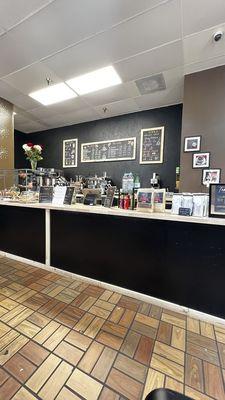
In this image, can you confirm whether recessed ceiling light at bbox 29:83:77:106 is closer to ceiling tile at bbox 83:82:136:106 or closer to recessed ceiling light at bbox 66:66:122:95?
recessed ceiling light at bbox 66:66:122:95

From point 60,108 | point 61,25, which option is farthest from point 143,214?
point 60,108

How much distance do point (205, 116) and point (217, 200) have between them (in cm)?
190

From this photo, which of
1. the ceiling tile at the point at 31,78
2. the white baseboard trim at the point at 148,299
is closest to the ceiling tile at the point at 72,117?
the ceiling tile at the point at 31,78

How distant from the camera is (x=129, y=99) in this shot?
3.68 meters

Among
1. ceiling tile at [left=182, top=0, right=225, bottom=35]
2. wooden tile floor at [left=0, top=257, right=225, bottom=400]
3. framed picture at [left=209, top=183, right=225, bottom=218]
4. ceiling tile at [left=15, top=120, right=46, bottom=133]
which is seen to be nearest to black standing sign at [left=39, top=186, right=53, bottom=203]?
wooden tile floor at [left=0, top=257, right=225, bottom=400]

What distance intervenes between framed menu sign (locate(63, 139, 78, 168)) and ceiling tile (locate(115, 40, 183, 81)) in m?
2.54

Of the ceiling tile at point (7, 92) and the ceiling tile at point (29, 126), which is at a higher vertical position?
the ceiling tile at point (7, 92)

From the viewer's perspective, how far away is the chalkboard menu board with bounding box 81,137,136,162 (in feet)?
14.4

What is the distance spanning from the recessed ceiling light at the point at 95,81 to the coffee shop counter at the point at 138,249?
2.13 meters

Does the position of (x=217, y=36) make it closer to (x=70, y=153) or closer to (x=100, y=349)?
(x=100, y=349)

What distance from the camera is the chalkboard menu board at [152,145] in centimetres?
403

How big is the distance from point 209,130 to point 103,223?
2128mm

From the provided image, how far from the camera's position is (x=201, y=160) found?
2.87 metres

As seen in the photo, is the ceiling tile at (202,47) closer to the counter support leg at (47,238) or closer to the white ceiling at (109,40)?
the white ceiling at (109,40)
